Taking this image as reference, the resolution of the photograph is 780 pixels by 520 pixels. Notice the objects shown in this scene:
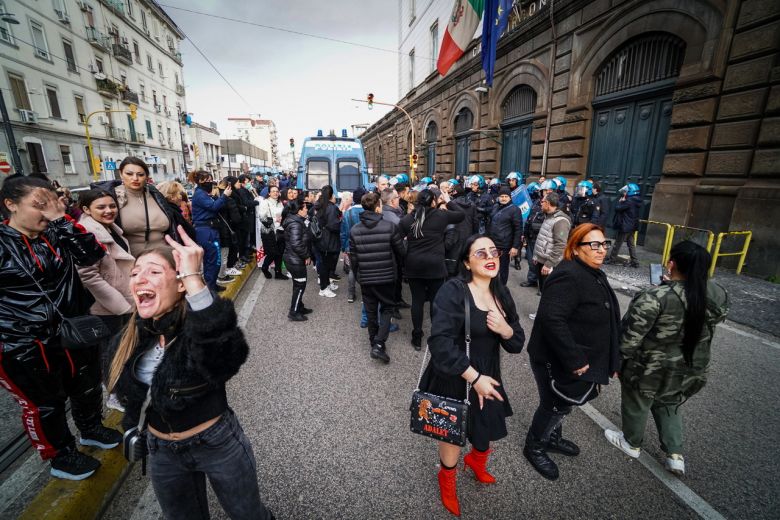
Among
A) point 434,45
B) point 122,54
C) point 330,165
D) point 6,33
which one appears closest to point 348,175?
point 330,165

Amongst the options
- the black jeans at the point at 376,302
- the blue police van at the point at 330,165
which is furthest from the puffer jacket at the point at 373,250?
the blue police van at the point at 330,165

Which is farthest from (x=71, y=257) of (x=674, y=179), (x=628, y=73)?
(x=628, y=73)

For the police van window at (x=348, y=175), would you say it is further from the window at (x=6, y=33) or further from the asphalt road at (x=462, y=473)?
the window at (x=6, y=33)

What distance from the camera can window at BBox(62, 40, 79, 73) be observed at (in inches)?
995

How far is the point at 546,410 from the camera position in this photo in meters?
2.46

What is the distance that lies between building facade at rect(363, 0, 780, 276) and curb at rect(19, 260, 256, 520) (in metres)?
10.1

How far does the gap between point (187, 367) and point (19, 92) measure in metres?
32.1

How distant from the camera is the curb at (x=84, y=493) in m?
1.93

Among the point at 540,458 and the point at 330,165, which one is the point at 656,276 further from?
the point at 330,165

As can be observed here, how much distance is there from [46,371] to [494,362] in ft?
9.05

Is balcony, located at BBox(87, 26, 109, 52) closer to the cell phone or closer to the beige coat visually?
the beige coat

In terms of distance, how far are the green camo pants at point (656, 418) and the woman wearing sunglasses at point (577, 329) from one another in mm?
395

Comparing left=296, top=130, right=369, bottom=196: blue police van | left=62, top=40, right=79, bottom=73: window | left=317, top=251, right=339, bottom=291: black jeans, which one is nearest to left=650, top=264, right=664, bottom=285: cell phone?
left=317, top=251, right=339, bottom=291: black jeans

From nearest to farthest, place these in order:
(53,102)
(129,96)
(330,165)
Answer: (330,165), (53,102), (129,96)
